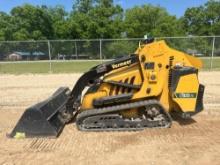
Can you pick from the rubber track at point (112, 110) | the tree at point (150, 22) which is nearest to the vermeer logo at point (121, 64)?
the rubber track at point (112, 110)

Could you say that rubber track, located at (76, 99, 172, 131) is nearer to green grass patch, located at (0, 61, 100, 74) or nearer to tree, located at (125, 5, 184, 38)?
green grass patch, located at (0, 61, 100, 74)

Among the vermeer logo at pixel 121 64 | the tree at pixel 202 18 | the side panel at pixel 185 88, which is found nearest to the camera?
the side panel at pixel 185 88

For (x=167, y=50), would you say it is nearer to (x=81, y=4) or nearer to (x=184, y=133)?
(x=184, y=133)

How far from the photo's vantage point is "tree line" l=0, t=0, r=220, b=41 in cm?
6234

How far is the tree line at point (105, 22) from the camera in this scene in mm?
62344

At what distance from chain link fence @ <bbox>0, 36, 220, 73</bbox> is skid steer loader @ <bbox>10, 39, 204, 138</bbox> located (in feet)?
56.1

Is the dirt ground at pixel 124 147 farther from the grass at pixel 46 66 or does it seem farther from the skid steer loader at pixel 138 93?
the grass at pixel 46 66

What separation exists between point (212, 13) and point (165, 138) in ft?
255

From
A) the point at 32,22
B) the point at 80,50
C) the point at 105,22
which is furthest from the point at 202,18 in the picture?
the point at 80,50

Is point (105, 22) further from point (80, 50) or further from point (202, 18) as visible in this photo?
point (80, 50)

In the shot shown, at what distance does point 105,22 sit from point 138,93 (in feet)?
186

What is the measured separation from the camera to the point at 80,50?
26625 millimetres

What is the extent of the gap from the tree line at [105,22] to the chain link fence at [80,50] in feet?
106

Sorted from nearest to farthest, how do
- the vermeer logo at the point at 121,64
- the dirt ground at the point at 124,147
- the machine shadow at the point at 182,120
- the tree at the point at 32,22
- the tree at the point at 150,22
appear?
the dirt ground at the point at 124,147 < the vermeer logo at the point at 121,64 < the machine shadow at the point at 182,120 < the tree at the point at 150,22 < the tree at the point at 32,22
